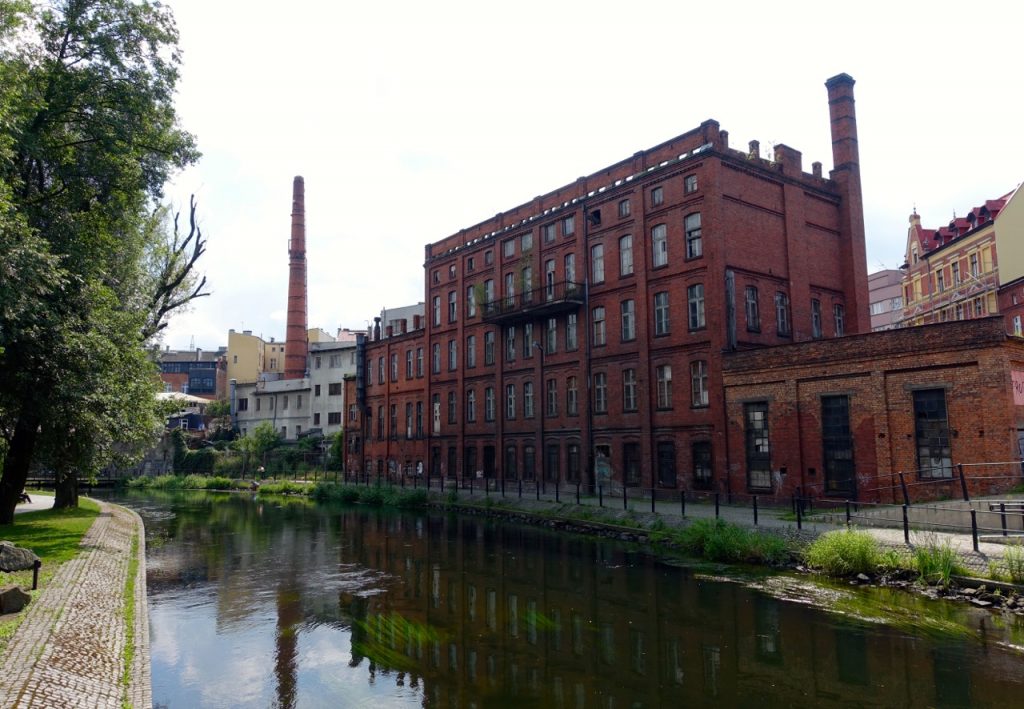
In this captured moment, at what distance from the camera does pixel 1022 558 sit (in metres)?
11.9

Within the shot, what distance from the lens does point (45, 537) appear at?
1775 centimetres

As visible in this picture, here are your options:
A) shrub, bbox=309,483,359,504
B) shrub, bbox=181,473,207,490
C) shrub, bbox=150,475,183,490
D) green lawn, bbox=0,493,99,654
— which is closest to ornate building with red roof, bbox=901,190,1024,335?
shrub, bbox=309,483,359,504

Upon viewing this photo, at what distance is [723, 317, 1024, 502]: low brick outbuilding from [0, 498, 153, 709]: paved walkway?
17.5 m

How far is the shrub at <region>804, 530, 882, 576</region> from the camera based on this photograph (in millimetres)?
13922

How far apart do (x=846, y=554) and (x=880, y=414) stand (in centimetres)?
778

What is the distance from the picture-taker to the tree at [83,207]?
15.2 m

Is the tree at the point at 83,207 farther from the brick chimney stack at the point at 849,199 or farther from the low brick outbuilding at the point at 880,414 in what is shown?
the brick chimney stack at the point at 849,199

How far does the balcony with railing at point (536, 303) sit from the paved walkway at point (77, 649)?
21750mm

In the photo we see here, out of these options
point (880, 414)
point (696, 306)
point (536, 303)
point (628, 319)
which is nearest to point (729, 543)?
point (880, 414)

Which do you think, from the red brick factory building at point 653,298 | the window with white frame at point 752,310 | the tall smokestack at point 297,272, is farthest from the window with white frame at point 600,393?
the tall smokestack at point 297,272

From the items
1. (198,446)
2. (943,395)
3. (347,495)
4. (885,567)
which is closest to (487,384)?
(347,495)

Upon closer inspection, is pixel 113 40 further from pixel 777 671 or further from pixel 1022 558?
pixel 1022 558

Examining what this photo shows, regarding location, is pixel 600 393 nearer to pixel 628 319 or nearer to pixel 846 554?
pixel 628 319

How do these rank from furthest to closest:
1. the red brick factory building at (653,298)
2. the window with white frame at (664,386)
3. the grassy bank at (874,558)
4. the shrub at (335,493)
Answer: the shrub at (335,493) → the window with white frame at (664,386) → the red brick factory building at (653,298) → the grassy bank at (874,558)
